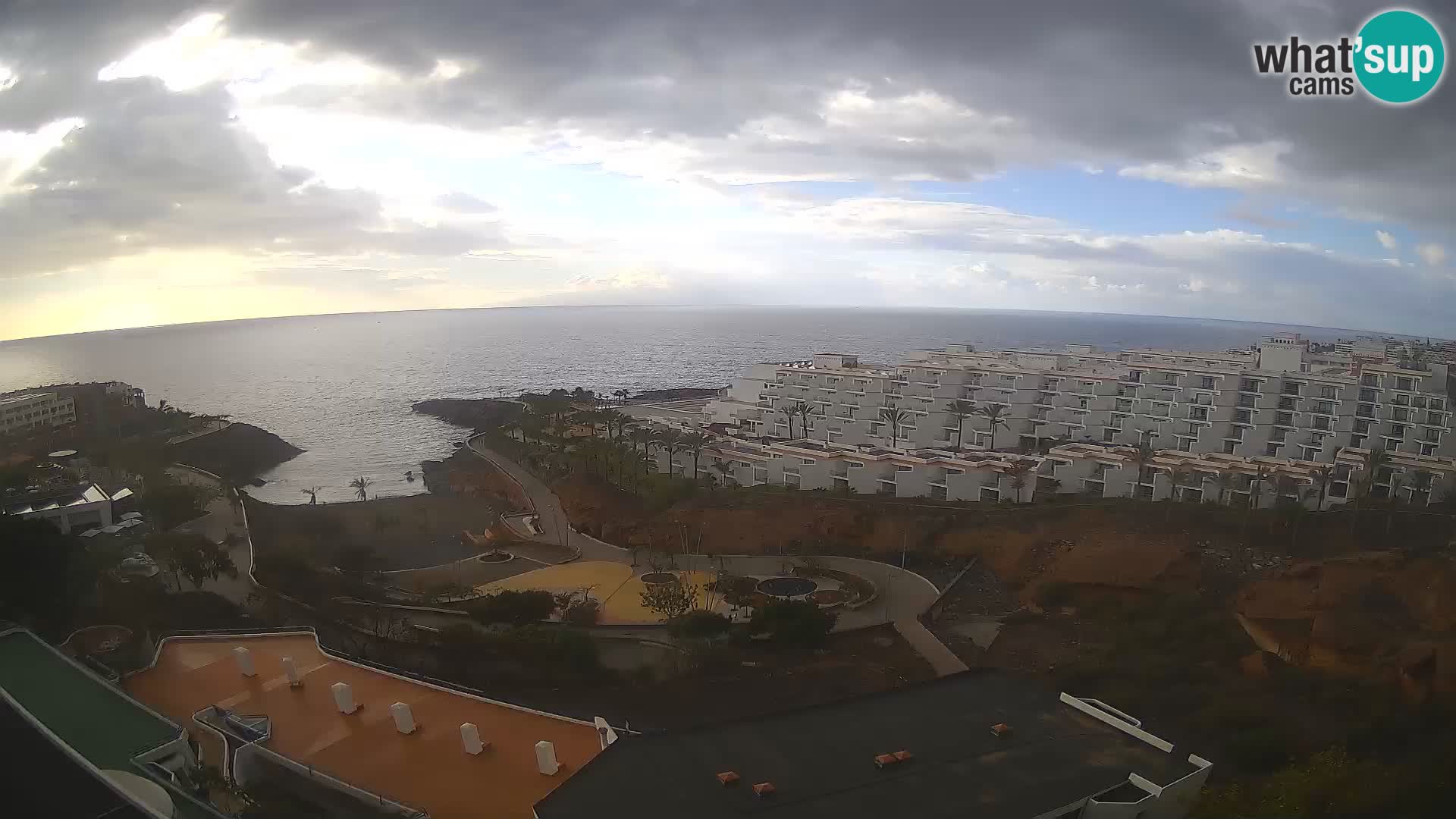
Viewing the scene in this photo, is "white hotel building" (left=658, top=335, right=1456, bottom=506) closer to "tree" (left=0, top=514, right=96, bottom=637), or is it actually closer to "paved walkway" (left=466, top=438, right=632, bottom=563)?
"paved walkway" (left=466, top=438, right=632, bottom=563)

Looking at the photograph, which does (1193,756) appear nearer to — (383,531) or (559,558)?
(559,558)

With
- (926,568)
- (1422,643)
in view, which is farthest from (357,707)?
(1422,643)

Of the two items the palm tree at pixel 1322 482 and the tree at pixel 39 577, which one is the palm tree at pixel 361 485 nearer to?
the tree at pixel 39 577

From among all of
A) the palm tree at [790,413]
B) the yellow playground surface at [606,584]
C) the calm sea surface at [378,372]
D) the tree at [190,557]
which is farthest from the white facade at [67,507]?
the palm tree at [790,413]

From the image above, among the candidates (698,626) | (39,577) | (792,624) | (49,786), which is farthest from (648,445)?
(49,786)

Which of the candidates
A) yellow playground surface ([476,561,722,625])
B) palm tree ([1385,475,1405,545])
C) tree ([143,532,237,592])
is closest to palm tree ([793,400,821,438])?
yellow playground surface ([476,561,722,625])

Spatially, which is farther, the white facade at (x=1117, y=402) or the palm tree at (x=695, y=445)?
the palm tree at (x=695, y=445)
